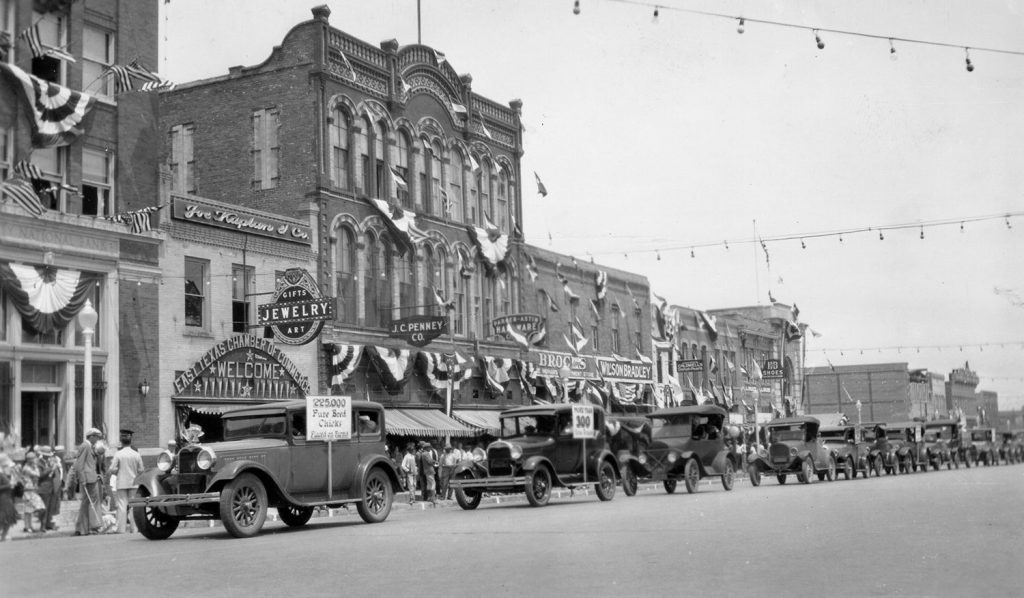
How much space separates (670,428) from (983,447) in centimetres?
3582

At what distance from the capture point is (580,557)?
12.7m

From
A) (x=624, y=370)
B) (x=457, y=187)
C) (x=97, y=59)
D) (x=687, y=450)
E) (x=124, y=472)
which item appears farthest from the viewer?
(x=624, y=370)

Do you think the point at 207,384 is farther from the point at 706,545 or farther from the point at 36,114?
the point at 706,545

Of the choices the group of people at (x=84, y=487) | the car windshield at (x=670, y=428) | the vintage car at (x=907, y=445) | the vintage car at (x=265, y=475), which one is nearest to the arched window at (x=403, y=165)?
the car windshield at (x=670, y=428)

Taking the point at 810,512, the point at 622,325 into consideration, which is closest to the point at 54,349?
the point at 810,512

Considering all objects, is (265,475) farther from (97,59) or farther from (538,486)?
(97,59)

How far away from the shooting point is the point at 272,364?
31.8 m

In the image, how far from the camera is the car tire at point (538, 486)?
23.6 metres

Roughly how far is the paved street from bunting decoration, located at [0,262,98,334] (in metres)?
6.97

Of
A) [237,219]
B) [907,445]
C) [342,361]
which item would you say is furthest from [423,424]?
[907,445]

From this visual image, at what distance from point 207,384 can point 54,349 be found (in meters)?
4.88

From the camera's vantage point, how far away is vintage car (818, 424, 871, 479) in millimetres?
39031

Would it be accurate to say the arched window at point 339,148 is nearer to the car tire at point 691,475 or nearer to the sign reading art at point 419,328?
the sign reading art at point 419,328

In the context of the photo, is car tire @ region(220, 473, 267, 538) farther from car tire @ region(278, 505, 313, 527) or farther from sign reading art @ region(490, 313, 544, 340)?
sign reading art @ region(490, 313, 544, 340)
